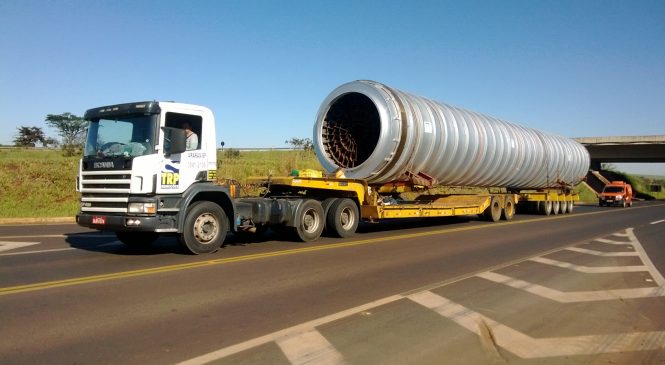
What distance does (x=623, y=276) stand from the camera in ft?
27.8

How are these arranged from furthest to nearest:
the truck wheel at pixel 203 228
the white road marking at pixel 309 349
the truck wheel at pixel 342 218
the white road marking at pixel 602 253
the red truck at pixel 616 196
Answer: the red truck at pixel 616 196 → the truck wheel at pixel 342 218 → the white road marking at pixel 602 253 → the truck wheel at pixel 203 228 → the white road marking at pixel 309 349

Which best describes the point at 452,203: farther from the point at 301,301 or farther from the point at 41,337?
the point at 41,337

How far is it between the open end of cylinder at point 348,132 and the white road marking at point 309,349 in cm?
1089

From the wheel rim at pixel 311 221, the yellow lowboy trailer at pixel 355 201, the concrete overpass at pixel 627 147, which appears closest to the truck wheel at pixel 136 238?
the yellow lowboy trailer at pixel 355 201

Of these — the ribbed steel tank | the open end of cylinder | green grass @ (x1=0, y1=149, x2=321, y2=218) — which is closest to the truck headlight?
the ribbed steel tank

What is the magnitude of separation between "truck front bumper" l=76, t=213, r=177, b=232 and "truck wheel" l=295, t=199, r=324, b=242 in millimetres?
3479

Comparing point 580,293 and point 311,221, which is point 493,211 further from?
point 580,293

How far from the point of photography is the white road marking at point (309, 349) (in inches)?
169

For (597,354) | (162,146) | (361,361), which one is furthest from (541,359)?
(162,146)

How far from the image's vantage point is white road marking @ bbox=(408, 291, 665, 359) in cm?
468

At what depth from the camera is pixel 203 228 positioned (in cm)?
978

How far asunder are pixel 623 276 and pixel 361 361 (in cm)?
620

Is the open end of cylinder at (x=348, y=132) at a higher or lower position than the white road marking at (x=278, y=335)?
higher

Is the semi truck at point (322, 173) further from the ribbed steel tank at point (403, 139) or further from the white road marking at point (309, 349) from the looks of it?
the white road marking at point (309, 349)
